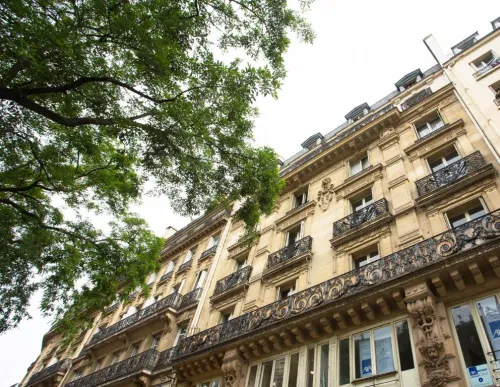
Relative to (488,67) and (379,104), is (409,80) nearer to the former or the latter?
(379,104)

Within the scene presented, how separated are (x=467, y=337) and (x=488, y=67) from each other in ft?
38.1

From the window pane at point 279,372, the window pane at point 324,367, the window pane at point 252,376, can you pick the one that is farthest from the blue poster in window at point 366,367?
the window pane at point 252,376

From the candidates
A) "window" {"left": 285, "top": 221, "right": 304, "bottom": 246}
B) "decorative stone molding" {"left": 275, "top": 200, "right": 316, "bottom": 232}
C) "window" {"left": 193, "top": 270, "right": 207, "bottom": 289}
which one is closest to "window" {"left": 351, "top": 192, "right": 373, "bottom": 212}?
"decorative stone molding" {"left": 275, "top": 200, "right": 316, "bottom": 232}

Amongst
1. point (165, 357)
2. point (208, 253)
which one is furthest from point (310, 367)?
point (208, 253)

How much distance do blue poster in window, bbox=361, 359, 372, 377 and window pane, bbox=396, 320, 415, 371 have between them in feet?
2.59

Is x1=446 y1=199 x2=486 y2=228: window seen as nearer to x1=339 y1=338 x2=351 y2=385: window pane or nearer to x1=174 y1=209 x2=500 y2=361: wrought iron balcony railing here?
x1=174 y1=209 x2=500 y2=361: wrought iron balcony railing

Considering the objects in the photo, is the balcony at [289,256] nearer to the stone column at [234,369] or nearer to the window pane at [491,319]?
the stone column at [234,369]

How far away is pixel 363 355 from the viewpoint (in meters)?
9.01

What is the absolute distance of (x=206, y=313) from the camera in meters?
15.7

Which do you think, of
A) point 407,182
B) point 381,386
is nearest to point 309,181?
point 407,182

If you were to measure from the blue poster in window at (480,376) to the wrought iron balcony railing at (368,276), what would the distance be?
7.74ft

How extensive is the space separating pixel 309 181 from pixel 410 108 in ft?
18.4

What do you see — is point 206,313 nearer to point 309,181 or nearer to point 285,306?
point 285,306

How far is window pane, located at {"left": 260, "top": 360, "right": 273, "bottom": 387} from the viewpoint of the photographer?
35.2 feet
